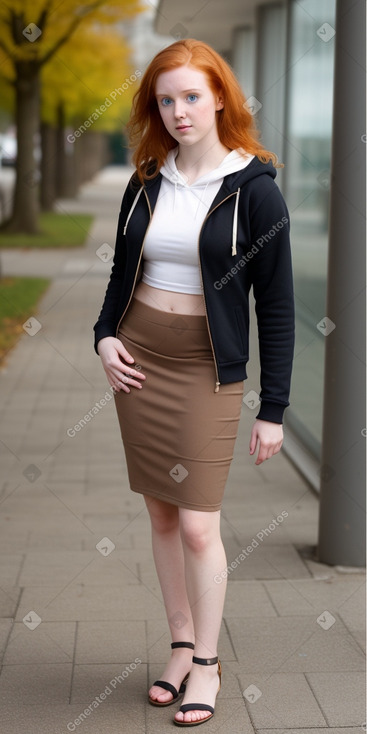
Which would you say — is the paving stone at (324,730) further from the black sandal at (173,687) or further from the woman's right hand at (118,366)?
the woman's right hand at (118,366)

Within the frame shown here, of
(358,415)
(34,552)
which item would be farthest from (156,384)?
(34,552)

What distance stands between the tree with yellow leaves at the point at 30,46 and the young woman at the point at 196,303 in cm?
1433

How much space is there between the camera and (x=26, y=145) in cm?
2080

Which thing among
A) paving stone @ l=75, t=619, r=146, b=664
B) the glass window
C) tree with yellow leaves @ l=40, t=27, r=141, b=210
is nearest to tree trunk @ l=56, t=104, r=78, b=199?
tree with yellow leaves @ l=40, t=27, r=141, b=210

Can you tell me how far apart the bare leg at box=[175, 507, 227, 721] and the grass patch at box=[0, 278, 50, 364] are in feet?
22.2

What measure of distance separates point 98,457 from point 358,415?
2.45 metres

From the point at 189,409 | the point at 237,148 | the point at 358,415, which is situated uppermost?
the point at 237,148

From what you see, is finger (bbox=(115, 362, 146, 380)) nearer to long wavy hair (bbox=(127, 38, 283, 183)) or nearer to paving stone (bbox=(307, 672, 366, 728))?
long wavy hair (bbox=(127, 38, 283, 183))

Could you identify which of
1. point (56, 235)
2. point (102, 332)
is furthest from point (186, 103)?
point (56, 235)

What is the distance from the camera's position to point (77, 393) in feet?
28.1

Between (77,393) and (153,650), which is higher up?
(153,650)

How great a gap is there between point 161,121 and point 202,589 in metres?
1.32

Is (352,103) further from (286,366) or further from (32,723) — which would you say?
(32,723)

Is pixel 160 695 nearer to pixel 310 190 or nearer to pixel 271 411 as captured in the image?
pixel 271 411
